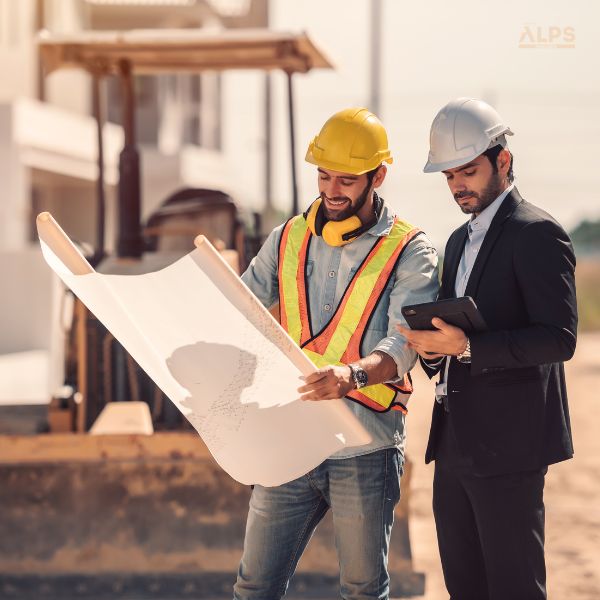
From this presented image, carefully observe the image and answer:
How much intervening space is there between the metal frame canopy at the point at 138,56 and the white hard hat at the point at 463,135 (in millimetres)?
4653

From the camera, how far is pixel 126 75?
9219 millimetres

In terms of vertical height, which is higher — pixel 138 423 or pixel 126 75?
pixel 126 75

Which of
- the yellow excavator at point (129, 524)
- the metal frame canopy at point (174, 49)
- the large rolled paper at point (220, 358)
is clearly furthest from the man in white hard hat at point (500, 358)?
the metal frame canopy at point (174, 49)

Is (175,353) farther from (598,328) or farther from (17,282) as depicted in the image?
(598,328)

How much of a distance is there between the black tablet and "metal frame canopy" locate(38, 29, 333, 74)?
18.0 ft

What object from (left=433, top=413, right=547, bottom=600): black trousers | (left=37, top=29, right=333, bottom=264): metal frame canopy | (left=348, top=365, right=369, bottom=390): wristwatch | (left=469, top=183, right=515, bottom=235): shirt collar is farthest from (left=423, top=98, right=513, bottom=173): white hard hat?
(left=37, top=29, right=333, bottom=264): metal frame canopy

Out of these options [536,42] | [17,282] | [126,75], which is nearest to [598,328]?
[17,282]

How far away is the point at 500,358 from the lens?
350 cm

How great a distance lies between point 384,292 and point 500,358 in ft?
1.31

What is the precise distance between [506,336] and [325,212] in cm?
65

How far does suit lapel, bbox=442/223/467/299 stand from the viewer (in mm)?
3867

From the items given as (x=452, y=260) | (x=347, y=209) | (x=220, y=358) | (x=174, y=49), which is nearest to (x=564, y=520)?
(x=174, y=49)

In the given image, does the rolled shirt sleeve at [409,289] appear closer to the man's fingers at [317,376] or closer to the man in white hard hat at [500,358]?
the man in white hard hat at [500,358]

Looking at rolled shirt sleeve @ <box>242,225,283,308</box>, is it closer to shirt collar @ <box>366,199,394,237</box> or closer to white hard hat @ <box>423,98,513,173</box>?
shirt collar @ <box>366,199,394,237</box>
